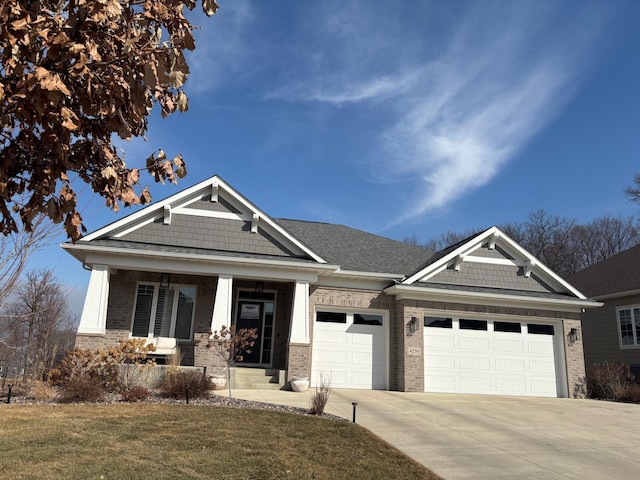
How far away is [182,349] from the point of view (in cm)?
1517

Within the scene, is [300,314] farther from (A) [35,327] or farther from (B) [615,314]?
(B) [615,314]

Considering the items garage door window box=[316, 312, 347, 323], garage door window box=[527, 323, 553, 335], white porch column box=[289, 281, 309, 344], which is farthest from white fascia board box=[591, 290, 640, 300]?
white porch column box=[289, 281, 309, 344]

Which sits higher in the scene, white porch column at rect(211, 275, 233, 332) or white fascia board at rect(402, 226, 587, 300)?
white fascia board at rect(402, 226, 587, 300)

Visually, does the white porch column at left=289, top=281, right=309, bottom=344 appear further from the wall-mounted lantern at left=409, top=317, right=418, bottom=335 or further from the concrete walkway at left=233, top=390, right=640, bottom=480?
the wall-mounted lantern at left=409, top=317, right=418, bottom=335

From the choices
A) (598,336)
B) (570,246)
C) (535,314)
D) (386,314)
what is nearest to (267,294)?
(386,314)

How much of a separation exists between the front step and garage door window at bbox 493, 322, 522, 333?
7.59 meters

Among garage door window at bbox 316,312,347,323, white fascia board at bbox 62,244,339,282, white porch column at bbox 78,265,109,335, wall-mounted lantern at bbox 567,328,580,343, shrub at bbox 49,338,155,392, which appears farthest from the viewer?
wall-mounted lantern at bbox 567,328,580,343

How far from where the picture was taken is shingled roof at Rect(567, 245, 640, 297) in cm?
2042

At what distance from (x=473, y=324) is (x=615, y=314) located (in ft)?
29.0

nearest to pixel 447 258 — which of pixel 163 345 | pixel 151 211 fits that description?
pixel 163 345

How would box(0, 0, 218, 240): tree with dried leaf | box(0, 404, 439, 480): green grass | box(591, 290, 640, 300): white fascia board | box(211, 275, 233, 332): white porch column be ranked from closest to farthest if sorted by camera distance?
box(0, 0, 218, 240): tree with dried leaf < box(0, 404, 439, 480): green grass < box(211, 275, 233, 332): white porch column < box(591, 290, 640, 300): white fascia board

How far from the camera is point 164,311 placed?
15.5 meters

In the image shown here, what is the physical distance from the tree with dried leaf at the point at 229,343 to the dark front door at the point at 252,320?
7.29ft

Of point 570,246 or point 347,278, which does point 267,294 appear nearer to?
point 347,278
